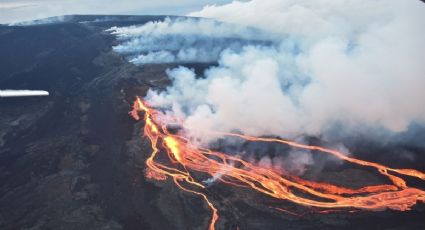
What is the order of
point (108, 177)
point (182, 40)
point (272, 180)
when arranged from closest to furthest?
point (272, 180)
point (108, 177)
point (182, 40)

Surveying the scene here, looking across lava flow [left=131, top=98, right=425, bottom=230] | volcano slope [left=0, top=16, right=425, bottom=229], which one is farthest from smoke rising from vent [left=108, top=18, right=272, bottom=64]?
lava flow [left=131, top=98, right=425, bottom=230]

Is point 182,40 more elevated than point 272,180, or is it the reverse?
point 182,40

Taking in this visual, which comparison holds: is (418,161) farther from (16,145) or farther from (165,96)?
(16,145)

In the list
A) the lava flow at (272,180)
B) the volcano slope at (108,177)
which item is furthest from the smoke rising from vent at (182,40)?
the lava flow at (272,180)

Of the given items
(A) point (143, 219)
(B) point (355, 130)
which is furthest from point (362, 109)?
(A) point (143, 219)

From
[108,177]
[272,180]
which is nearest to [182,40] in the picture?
[108,177]

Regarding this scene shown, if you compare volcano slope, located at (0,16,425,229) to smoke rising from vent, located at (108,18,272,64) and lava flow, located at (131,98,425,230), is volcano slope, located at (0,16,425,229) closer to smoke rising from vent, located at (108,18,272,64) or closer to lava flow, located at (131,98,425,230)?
lava flow, located at (131,98,425,230)

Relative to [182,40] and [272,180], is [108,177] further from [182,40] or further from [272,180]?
[182,40]
